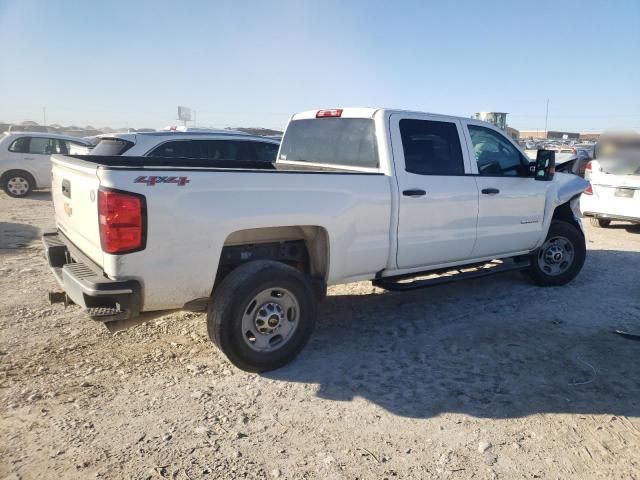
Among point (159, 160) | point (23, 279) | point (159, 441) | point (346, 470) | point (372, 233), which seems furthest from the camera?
point (23, 279)

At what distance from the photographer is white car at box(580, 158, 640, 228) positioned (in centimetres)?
931

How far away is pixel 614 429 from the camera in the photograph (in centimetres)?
324

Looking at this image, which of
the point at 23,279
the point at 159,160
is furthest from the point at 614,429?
Answer: the point at 23,279

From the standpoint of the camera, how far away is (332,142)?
5.06m

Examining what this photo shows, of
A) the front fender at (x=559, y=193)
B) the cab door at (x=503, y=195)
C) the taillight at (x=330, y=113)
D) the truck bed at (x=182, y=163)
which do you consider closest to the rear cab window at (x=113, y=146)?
the truck bed at (x=182, y=163)

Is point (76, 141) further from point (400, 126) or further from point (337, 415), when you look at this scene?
point (337, 415)

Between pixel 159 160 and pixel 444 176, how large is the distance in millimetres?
2788

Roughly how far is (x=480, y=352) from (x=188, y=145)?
19.1 ft

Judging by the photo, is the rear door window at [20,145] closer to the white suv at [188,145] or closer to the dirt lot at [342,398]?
the white suv at [188,145]

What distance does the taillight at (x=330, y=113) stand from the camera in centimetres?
499

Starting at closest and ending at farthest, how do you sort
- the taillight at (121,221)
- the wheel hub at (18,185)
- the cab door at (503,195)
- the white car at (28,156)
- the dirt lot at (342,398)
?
the dirt lot at (342,398) < the taillight at (121,221) < the cab door at (503,195) < the white car at (28,156) < the wheel hub at (18,185)

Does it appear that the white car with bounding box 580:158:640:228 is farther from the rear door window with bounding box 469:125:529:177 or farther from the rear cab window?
the rear cab window

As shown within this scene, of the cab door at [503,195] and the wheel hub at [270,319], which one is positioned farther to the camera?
the cab door at [503,195]

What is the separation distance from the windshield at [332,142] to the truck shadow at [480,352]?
159 centimetres
